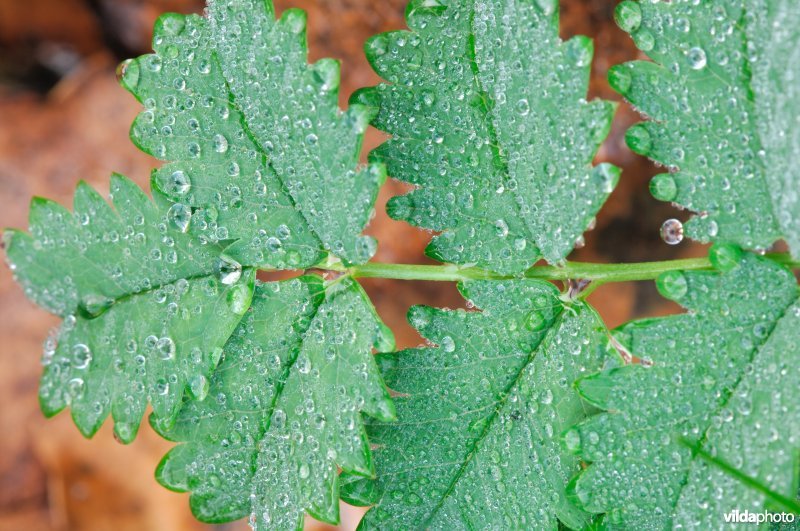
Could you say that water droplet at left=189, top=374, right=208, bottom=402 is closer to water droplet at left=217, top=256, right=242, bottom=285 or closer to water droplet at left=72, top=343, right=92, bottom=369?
water droplet at left=217, top=256, right=242, bottom=285

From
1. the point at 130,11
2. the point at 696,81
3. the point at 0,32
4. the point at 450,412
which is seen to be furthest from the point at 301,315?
the point at 0,32

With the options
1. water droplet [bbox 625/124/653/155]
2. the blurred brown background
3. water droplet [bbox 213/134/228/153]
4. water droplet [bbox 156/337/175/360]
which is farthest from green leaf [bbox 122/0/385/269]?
the blurred brown background

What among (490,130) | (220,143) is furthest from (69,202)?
(490,130)

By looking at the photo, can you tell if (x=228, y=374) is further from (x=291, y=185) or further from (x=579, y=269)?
(x=579, y=269)

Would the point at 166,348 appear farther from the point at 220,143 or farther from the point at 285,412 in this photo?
the point at 220,143

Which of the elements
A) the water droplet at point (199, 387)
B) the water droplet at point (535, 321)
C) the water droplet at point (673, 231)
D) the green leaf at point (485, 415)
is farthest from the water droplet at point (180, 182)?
the water droplet at point (673, 231)
